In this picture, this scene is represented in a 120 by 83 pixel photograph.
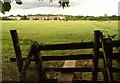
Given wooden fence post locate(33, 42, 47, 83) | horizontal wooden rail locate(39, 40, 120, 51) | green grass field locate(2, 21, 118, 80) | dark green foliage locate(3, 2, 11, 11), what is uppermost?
dark green foliage locate(3, 2, 11, 11)

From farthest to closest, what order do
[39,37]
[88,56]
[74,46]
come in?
[39,37]
[88,56]
[74,46]

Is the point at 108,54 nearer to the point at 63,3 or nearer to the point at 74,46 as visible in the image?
the point at 74,46

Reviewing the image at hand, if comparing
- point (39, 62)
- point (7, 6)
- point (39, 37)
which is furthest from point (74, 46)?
point (39, 37)

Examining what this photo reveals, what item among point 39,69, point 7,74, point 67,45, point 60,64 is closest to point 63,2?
point 67,45

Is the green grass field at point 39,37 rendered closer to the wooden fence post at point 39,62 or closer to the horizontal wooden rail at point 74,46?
the wooden fence post at point 39,62

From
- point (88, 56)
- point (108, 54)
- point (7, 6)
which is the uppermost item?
point (7, 6)

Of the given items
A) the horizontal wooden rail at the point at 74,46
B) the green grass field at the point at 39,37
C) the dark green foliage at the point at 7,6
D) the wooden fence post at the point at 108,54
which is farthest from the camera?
the green grass field at the point at 39,37

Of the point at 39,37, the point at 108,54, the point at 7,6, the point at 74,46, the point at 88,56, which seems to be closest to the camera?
the point at 108,54

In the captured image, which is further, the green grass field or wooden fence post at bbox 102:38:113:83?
the green grass field

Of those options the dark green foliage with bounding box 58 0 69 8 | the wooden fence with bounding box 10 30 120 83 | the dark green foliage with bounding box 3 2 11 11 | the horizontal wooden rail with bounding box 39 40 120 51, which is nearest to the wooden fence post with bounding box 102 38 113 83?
the wooden fence with bounding box 10 30 120 83

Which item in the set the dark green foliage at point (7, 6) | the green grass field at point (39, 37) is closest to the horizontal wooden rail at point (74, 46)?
the green grass field at point (39, 37)

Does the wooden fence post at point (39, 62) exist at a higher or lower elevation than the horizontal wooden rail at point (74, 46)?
lower

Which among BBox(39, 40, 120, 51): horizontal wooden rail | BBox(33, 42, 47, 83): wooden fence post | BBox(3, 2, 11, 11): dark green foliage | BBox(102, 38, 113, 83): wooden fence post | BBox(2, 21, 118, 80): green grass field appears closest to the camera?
BBox(102, 38, 113, 83): wooden fence post

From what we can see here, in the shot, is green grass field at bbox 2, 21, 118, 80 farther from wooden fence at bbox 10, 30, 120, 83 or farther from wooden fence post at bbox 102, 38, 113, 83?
Result: wooden fence post at bbox 102, 38, 113, 83
